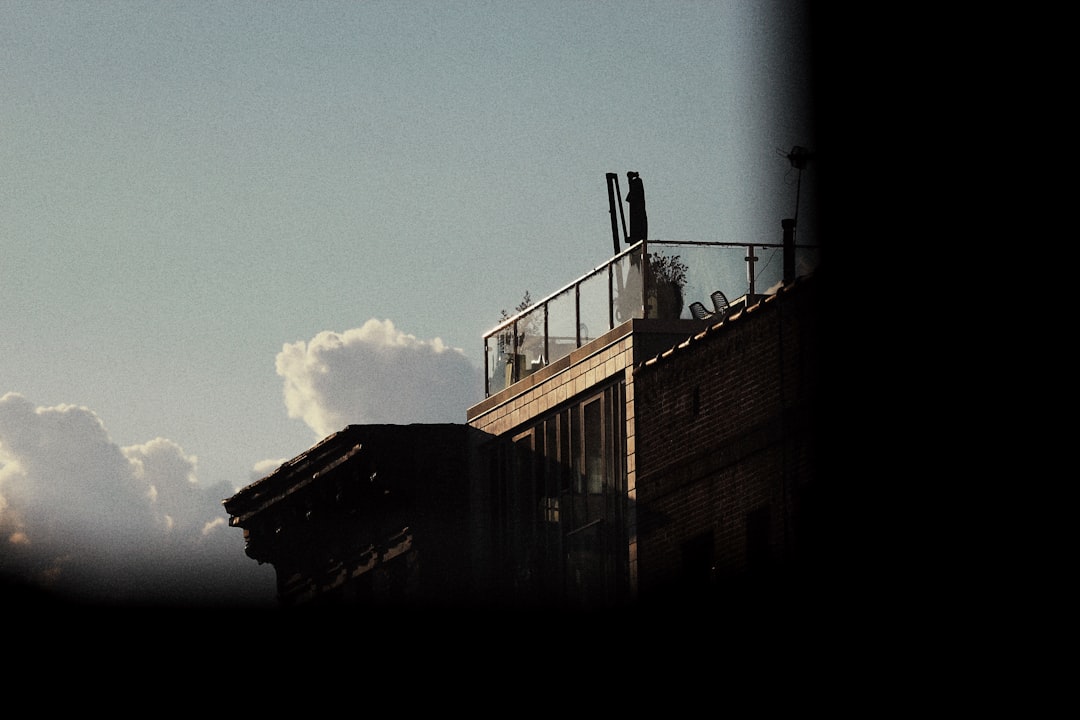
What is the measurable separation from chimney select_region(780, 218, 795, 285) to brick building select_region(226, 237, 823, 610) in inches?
2.2

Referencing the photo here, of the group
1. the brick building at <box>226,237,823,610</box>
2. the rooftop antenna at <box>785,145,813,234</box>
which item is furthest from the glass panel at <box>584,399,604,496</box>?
the rooftop antenna at <box>785,145,813,234</box>

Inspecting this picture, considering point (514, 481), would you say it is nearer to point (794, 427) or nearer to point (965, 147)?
point (794, 427)

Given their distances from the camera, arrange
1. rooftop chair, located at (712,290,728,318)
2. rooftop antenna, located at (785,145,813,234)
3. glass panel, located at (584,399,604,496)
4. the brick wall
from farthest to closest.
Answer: glass panel, located at (584,399,604,496)
rooftop chair, located at (712,290,728,318)
rooftop antenna, located at (785,145,813,234)
the brick wall

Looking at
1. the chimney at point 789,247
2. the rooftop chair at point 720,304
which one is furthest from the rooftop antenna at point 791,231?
the rooftop chair at point 720,304

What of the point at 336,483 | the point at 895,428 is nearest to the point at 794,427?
the point at 895,428

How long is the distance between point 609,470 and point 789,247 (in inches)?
191

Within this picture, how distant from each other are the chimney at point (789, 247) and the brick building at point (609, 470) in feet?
0.18

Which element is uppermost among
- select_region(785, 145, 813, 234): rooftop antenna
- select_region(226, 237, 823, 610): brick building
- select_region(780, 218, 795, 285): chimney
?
select_region(785, 145, 813, 234): rooftop antenna

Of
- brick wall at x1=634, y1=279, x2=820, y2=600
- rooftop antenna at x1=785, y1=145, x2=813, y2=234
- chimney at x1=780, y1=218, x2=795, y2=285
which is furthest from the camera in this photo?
chimney at x1=780, y1=218, x2=795, y2=285

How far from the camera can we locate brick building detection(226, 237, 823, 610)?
3241cm

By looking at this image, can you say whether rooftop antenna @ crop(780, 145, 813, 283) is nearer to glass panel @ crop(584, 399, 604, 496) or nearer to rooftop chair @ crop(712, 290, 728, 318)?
rooftop chair @ crop(712, 290, 728, 318)

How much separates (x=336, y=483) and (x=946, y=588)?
20.5m

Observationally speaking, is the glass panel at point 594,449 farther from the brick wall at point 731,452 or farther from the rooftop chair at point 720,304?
the rooftop chair at point 720,304

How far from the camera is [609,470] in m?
36.9
